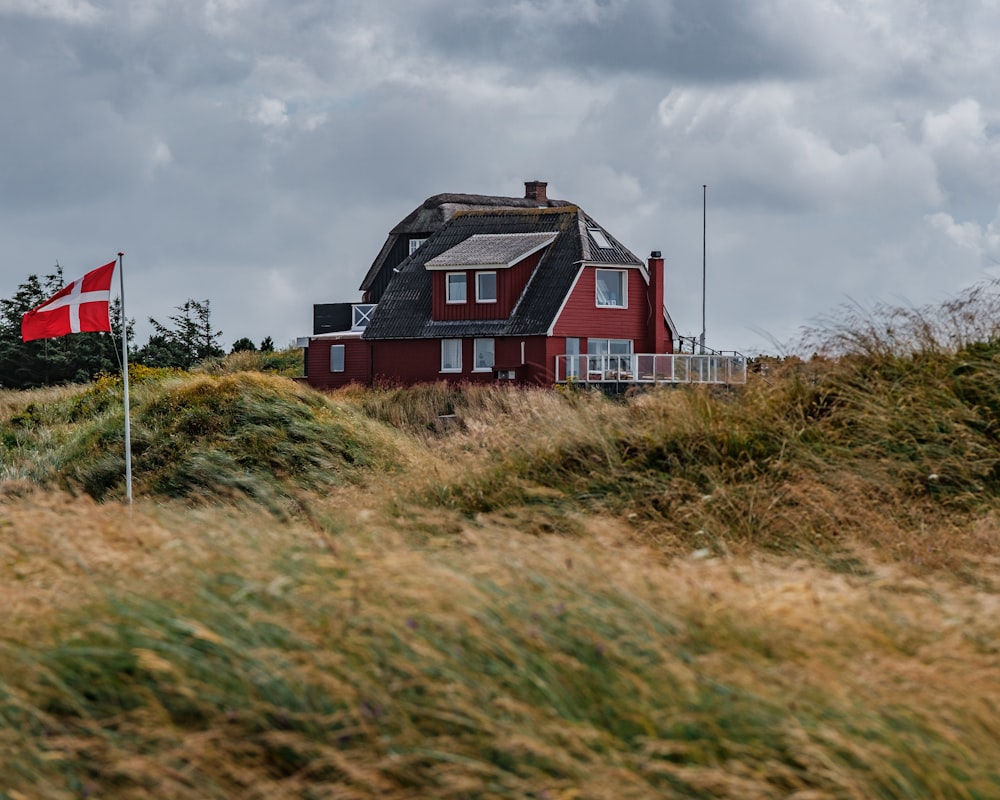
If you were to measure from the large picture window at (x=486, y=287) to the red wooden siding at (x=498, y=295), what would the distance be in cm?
14

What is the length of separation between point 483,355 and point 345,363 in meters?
7.78

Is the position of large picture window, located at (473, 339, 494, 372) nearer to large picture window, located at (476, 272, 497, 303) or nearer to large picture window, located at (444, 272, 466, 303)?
large picture window, located at (476, 272, 497, 303)

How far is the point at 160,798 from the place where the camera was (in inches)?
195

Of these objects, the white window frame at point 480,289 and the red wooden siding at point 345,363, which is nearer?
the white window frame at point 480,289

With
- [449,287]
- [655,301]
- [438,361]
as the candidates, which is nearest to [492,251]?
[449,287]

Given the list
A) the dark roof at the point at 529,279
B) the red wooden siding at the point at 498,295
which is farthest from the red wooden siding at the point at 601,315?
the red wooden siding at the point at 498,295

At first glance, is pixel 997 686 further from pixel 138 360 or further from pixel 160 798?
pixel 138 360

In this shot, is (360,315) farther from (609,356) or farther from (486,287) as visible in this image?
(609,356)

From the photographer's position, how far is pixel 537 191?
6094 centimetres

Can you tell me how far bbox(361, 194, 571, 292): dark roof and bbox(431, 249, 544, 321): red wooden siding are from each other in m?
12.2

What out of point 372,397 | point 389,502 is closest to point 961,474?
point 389,502

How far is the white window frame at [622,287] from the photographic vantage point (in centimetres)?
4628

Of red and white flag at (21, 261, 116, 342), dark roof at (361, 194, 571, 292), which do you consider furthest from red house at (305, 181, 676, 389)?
red and white flag at (21, 261, 116, 342)

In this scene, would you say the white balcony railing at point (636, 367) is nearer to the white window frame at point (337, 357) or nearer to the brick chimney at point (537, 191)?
the white window frame at point (337, 357)
